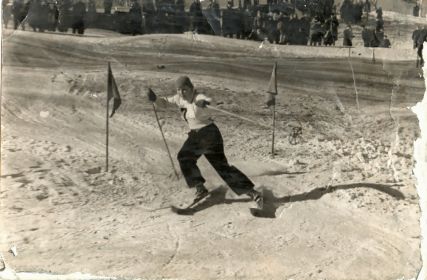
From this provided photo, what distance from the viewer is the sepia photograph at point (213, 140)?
280 centimetres

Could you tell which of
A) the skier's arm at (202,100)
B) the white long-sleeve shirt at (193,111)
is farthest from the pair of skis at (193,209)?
the skier's arm at (202,100)

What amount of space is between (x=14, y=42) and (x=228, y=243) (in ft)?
5.20

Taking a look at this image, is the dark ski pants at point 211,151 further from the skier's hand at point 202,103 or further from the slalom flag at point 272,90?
the slalom flag at point 272,90

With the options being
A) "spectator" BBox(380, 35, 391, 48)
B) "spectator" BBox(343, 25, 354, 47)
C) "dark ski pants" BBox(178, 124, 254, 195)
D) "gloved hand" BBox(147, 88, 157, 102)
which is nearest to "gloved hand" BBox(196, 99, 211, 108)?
"dark ski pants" BBox(178, 124, 254, 195)

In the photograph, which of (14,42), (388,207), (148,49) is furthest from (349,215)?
(14,42)

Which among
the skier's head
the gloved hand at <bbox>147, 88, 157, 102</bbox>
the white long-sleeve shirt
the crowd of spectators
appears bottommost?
the white long-sleeve shirt

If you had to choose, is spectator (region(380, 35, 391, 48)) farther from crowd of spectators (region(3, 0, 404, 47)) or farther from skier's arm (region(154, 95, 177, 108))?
skier's arm (region(154, 95, 177, 108))

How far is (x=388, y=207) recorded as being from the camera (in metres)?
2.90

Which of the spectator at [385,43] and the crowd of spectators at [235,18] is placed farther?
the spectator at [385,43]

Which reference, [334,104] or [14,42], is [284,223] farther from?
[14,42]

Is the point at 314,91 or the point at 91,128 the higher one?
the point at 314,91

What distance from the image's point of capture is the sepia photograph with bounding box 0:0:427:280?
280 centimetres

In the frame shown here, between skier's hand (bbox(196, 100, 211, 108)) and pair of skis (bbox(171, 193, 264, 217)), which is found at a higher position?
skier's hand (bbox(196, 100, 211, 108))

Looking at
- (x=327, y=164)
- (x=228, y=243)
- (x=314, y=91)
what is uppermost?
(x=314, y=91)
